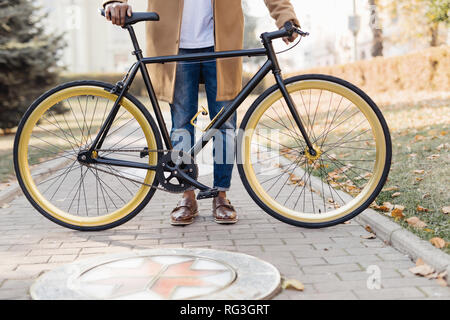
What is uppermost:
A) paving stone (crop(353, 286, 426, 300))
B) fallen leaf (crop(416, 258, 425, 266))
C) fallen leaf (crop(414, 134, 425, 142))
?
fallen leaf (crop(414, 134, 425, 142))

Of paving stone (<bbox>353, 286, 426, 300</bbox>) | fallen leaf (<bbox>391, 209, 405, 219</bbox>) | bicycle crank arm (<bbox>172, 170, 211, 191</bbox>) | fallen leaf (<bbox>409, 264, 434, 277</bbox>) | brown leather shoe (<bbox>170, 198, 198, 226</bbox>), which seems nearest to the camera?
paving stone (<bbox>353, 286, 426, 300</bbox>)

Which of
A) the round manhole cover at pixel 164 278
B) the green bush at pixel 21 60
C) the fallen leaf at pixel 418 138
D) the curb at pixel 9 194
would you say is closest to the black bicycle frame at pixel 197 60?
the round manhole cover at pixel 164 278

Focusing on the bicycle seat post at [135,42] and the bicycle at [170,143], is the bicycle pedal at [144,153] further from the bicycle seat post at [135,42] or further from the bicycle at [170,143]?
the bicycle seat post at [135,42]

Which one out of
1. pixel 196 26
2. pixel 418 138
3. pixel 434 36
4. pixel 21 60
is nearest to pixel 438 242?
pixel 196 26

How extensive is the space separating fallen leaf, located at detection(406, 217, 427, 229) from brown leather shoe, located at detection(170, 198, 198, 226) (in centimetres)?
154

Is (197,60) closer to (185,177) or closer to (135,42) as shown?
(135,42)

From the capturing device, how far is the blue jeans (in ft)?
12.8

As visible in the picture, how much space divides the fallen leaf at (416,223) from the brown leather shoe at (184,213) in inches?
60.8

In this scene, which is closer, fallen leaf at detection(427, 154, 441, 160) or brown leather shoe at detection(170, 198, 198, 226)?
brown leather shoe at detection(170, 198, 198, 226)

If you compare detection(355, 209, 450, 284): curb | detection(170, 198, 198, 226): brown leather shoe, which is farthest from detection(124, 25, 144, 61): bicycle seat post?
detection(355, 209, 450, 284): curb

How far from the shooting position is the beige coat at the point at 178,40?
3.85 meters

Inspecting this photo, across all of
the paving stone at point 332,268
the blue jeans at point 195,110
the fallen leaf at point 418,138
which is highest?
the blue jeans at point 195,110

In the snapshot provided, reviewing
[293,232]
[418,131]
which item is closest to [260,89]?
[293,232]

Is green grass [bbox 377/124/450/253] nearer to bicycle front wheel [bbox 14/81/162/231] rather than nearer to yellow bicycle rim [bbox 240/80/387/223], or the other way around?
yellow bicycle rim [bbox 240/80/387/223]
